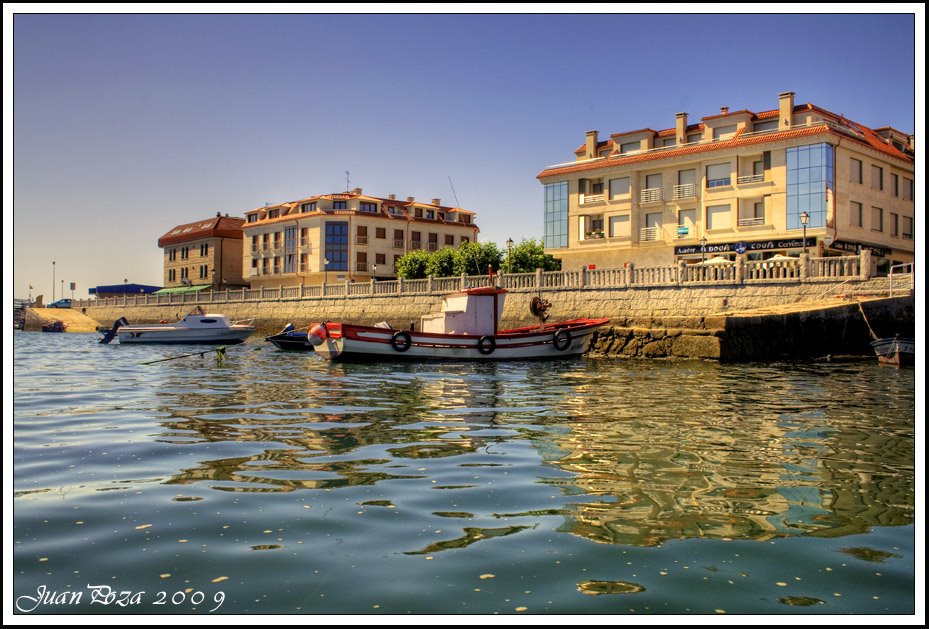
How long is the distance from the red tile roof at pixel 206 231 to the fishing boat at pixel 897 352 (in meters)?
68.0

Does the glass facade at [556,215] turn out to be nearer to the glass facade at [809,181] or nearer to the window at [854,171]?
the glass facade at [809,181]

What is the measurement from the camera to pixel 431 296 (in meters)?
42.7

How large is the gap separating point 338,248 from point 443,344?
42198mm

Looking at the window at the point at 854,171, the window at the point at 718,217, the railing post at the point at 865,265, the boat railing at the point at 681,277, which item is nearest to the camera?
the railing post at the point at 865,265

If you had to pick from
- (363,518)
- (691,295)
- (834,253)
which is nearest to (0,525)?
(363,518)

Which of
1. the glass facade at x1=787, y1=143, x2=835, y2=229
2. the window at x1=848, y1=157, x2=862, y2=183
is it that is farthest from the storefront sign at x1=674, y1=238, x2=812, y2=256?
the window at x1=848, y1=157, x2=862, y2=183

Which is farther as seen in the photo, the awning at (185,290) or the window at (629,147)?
the awning at (185,290)

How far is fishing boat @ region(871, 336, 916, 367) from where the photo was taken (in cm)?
2161

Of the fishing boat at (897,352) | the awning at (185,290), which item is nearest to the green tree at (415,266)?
the awning at (185,290)

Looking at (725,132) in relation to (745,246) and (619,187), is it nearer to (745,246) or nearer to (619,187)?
(619,187)

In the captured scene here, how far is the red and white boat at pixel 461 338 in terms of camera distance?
25.3 metres

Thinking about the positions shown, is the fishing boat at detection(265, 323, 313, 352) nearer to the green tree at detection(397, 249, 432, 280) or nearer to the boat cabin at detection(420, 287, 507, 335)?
the boat cabin at detection(420, 287, 507, 335)

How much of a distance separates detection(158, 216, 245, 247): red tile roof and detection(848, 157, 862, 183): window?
5857 centimetres

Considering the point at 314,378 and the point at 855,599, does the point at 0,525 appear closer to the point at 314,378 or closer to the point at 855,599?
the point at 855,599
